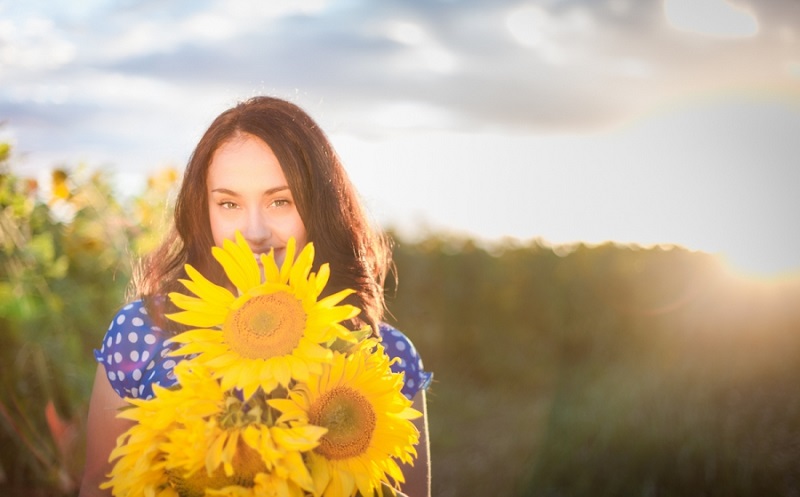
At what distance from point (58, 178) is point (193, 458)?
3.94 metres

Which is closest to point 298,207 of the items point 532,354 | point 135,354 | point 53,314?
point 135,354

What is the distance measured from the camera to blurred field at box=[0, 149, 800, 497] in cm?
424

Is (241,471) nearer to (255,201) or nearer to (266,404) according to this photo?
(266,404)

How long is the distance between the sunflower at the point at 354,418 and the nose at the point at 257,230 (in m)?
0.64

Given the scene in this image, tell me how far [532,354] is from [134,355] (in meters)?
5.62

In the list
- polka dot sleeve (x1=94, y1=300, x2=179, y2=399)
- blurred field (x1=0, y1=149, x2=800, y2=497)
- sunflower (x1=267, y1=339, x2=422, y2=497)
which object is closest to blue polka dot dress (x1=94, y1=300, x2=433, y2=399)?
polka dot sleeve (x1=94, y1=300, x2=179, y2=399)

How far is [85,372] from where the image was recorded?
4.08 metres

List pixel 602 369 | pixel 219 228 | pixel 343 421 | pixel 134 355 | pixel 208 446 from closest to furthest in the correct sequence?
pixel 208 446
pixel 343 421
pixel 219 228
pixel 134 355
pixel 602 369

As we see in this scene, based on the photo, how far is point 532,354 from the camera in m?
7.32

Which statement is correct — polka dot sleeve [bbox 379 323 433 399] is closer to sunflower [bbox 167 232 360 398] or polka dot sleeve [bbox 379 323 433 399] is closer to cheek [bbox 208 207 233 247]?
cheek [bbox 208 207 233 247]

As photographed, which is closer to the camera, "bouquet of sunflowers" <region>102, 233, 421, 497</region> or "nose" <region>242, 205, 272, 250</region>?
"bouquet of sunflowers" <region>102, 233, 421, 497</region>

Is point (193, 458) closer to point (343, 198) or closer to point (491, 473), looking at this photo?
point (343, 198)

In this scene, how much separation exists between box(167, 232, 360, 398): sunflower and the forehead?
68 centimetres

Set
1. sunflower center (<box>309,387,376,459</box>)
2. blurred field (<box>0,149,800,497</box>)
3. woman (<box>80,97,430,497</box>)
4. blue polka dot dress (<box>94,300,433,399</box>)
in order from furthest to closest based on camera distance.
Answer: blurred field (<box>0,149,800,497</box>) < blue polka dot dress (<box>94,300,433,399</box>) < woman (<box>80,97,430,497</box>) < sunflower center (<box>309,387,376,459</box>)
